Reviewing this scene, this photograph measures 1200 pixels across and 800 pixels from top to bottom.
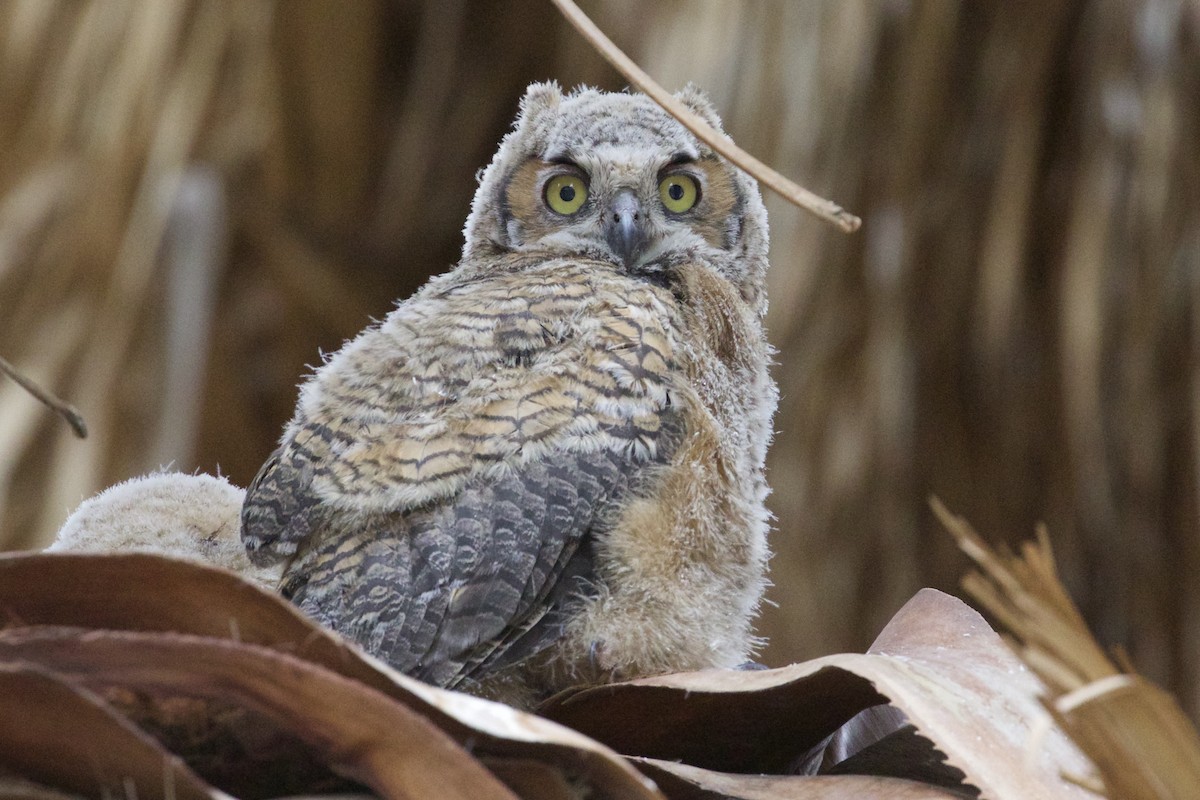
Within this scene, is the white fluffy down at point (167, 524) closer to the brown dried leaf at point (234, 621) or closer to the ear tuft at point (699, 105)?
the brown dried leaf at point (234, 621)

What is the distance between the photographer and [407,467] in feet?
4.81

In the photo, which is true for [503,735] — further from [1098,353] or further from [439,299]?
[1098,353]

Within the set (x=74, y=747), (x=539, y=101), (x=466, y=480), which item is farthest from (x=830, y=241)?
(x=74, y=747)

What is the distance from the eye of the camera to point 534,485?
147 centimetres

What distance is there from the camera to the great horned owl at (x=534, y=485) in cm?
142

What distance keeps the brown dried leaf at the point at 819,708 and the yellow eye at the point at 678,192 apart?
1.14 metres

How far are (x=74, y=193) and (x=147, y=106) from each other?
315 mm

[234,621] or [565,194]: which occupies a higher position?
[565,194]

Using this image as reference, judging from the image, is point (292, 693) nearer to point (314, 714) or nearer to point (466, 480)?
point (314, 714)

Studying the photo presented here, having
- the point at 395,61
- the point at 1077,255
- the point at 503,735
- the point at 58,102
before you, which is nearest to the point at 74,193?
the point at 58,102

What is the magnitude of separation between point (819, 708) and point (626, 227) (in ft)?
3.66

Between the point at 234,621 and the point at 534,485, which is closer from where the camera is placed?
the point at 234,621

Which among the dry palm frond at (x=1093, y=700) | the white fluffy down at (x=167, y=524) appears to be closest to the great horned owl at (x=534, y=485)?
the white fluffy down at (x=167, y=524)

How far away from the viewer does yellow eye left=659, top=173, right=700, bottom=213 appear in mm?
2203
